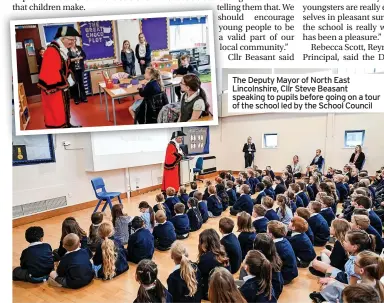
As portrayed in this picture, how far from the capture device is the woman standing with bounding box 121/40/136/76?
2490mm

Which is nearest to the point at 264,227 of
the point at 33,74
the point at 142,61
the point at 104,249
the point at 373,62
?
the point at 104,249

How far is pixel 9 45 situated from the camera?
2.23 m

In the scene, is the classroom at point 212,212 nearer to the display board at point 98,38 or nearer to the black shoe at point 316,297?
the black shoe at point 316,297

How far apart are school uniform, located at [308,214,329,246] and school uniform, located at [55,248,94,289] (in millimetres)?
2384

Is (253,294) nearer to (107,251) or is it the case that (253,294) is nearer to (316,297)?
(316,297)

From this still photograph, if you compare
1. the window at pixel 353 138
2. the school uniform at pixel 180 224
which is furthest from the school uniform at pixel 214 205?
the window at pixel 353 138

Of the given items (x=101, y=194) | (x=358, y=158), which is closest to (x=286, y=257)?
(x=101, y=194)

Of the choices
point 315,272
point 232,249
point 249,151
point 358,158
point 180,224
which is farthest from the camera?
point 249,151

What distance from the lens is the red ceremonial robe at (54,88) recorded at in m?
2.56

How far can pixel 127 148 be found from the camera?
655cm

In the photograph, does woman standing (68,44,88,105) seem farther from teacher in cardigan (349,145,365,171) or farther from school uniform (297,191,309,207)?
teacher in cardigan (349,145,365,171)

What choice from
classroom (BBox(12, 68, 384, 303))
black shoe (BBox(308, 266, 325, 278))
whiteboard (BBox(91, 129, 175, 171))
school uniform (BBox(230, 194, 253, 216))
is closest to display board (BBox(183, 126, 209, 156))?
classroom (BBox(12, 68, 384, 303))

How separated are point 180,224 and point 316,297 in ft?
6.20

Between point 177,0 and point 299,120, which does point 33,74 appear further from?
point 299,120
